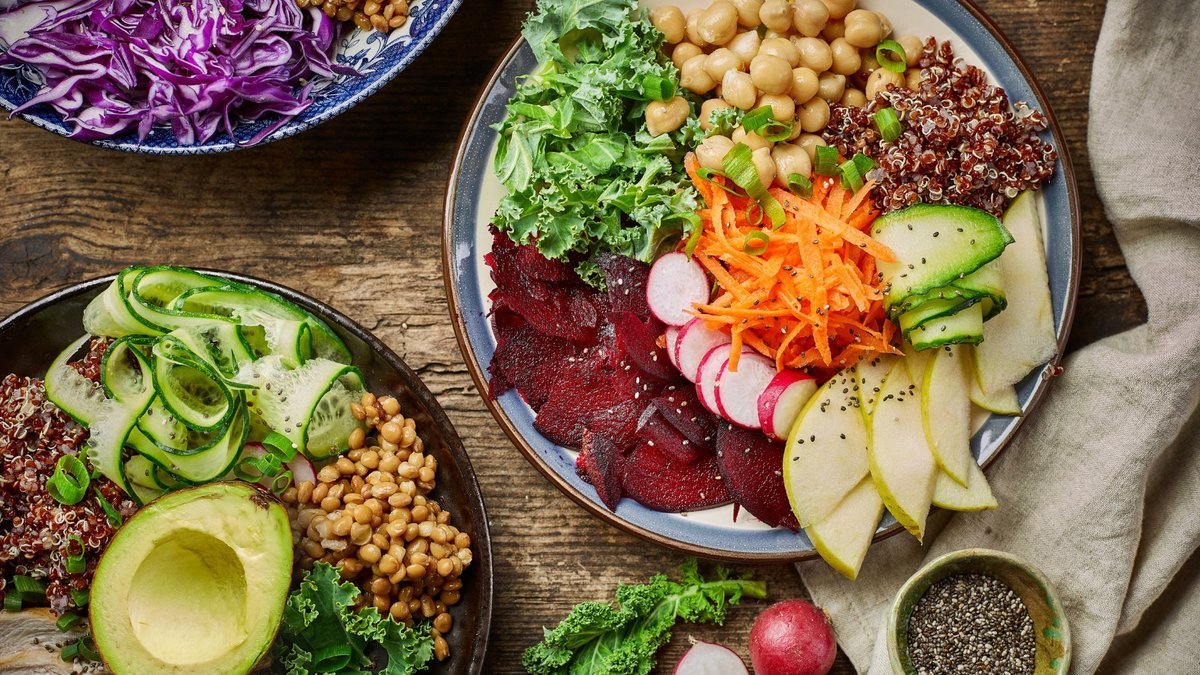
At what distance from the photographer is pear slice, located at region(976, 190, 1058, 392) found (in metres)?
2.57

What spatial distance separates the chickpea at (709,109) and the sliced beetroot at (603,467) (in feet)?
2.99

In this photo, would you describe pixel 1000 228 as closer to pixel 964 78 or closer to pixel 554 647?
pixel 964 78

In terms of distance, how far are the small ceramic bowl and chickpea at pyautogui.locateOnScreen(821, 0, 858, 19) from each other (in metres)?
1.53

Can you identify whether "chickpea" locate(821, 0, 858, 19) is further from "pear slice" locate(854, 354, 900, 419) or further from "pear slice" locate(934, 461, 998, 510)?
"pear slice" locate(934, 461, 998, 510)

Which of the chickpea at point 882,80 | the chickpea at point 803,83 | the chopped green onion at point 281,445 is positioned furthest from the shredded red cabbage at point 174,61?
the chickpea at point 882,80

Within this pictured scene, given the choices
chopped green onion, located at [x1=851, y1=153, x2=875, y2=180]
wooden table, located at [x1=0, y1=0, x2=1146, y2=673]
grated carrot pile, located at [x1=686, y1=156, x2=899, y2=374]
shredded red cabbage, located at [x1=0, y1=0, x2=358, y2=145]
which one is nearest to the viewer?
grated carrot pile, located at [x1=686, y1=156, x2=899, y2=374]

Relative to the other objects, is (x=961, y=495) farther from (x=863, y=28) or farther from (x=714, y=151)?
(x=863, y=28)

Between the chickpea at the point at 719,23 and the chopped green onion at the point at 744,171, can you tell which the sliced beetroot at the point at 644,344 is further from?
the chickpea at the point at 719,23

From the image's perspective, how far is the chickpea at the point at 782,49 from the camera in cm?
257

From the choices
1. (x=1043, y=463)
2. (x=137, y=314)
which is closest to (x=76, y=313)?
(x=137, y=314)

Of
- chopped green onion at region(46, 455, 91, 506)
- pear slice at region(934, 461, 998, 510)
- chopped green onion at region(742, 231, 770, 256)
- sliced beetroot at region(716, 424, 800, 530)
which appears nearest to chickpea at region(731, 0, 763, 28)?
chopped green onion at region(742, 231, 770, 256)

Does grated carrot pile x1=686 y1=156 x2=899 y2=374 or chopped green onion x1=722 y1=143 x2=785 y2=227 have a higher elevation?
chopped green onion x1=722 y1=143 x2=785 y2=227

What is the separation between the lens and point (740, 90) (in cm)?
253

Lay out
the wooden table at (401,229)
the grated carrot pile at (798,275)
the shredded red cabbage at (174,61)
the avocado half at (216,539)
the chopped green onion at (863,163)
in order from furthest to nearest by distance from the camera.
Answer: the wooden table at (401,229) → the shredded red cabbage at (174,61) → the chopped green onion at (863,163) → the grated carrot pile at (798,275) → the avocado half at (216,539)
